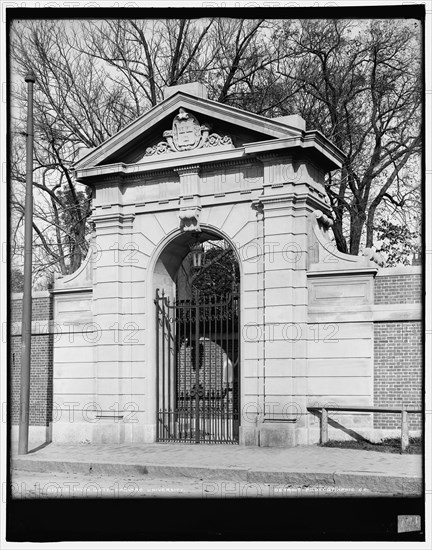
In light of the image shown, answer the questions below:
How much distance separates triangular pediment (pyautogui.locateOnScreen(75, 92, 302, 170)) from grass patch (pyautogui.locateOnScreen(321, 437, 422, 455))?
4914mm

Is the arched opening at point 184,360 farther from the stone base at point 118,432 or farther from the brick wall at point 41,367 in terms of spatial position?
the brick wall at point 41,367

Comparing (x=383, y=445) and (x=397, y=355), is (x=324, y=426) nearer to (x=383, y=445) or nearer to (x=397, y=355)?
(x=383, y=445)

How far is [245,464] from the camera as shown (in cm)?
1011

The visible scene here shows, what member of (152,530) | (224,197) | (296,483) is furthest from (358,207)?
(152,530)

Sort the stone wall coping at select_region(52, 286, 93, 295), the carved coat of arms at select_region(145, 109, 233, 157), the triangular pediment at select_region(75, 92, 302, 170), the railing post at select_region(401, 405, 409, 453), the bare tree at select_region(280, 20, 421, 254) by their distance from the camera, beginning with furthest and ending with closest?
the bare tree at select_region(280, 20, 421, 254) < the stone wall coping at select_region(52, 286, 93, 295) < the carved coat of arms at select_region(145, 109, 233, 157) < the triangular pediment at select_region(75, 92, 302, 170) < the railing post at select_region(401, 405, 409, 453)

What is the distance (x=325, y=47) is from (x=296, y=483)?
11820 mm

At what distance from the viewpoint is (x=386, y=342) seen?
36.9ft

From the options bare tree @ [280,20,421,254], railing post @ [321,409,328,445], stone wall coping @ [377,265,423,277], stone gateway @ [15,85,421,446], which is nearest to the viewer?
stone wall coping @ [377,265,423,277]

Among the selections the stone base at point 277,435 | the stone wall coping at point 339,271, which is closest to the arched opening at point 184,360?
the stone base at point 277,435

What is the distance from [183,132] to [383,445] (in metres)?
6.17

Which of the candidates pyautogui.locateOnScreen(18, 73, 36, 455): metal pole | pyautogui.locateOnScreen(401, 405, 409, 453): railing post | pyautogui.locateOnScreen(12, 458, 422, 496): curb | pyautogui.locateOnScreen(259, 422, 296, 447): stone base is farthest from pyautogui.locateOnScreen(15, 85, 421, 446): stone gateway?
pyautogui.locateOnScreen(12, 458, 422, 496): curb

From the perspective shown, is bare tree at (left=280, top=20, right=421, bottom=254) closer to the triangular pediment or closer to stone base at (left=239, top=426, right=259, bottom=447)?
the triangular pediment

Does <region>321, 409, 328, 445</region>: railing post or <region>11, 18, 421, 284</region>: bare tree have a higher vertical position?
<region>11, 18, 421, 284</region>: bare tree

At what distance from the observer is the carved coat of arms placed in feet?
41.2
